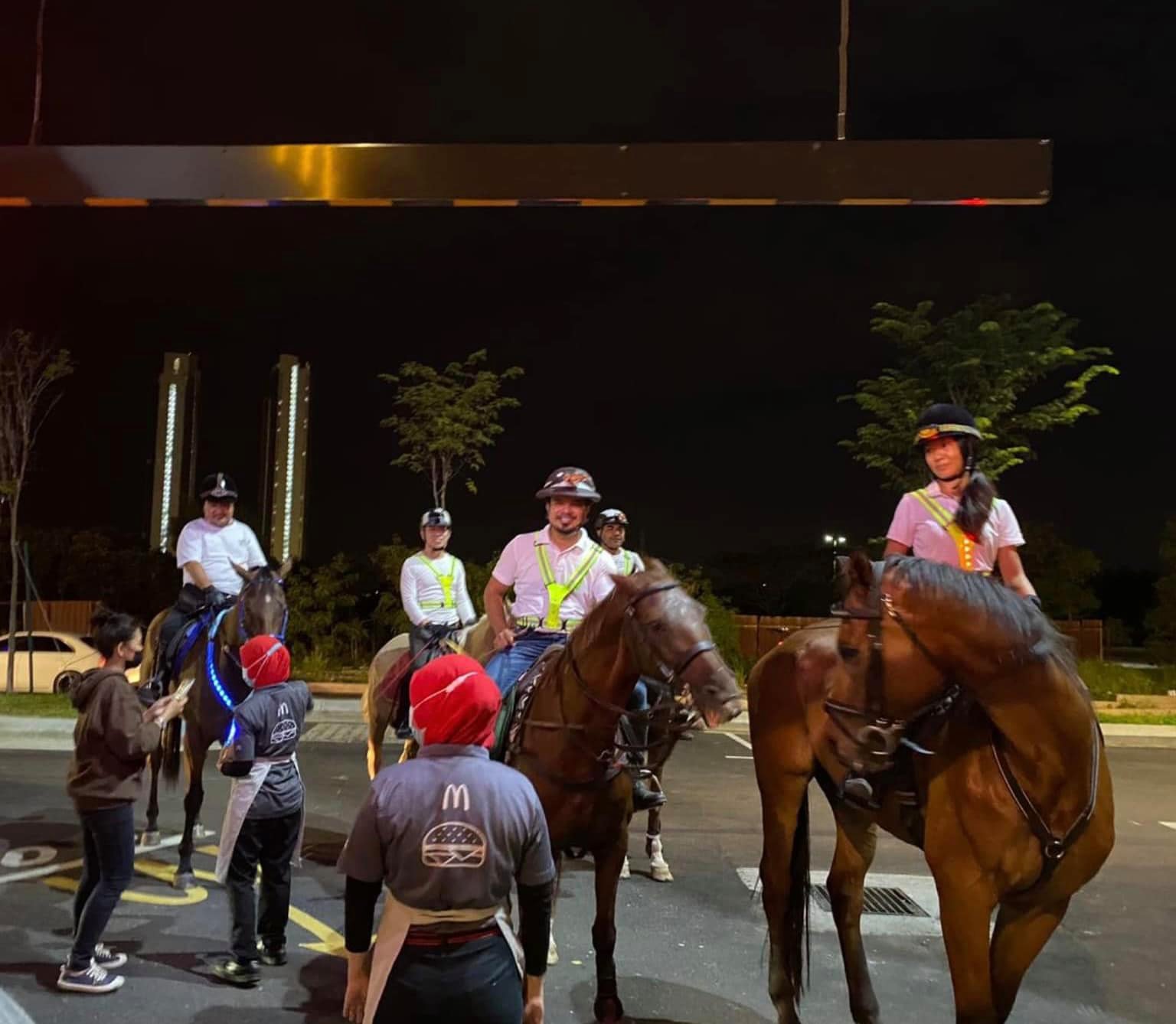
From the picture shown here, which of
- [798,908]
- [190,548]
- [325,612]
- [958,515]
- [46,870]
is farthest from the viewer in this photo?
[325,612]

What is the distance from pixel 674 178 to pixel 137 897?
6.02 m

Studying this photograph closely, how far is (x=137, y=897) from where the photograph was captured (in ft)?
20.9

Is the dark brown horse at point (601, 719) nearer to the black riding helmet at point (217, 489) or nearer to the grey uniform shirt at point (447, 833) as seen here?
the grey uniform shirt at point (447, 833)

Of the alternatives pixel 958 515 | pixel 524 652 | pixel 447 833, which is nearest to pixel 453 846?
pixel 447 833

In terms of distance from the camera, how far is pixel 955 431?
4.30 metres

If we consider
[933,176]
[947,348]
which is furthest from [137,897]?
[947,348]

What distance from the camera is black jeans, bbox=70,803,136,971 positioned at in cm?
485

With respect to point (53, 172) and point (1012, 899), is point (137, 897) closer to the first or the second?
point (53, 172)

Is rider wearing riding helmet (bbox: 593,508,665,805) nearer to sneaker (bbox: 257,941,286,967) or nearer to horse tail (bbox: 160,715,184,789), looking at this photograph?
sneaker (bbox: 257,941,286,967)

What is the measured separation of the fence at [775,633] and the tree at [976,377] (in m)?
4.66

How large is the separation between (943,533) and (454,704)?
268 cm

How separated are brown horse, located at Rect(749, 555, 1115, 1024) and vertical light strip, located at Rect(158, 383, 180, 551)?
71.0ft

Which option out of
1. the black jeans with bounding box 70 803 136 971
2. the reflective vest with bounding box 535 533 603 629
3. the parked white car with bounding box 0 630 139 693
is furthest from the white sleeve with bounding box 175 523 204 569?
the parked white car with bounding box 0 630 139 693

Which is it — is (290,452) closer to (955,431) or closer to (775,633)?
(775,633)
